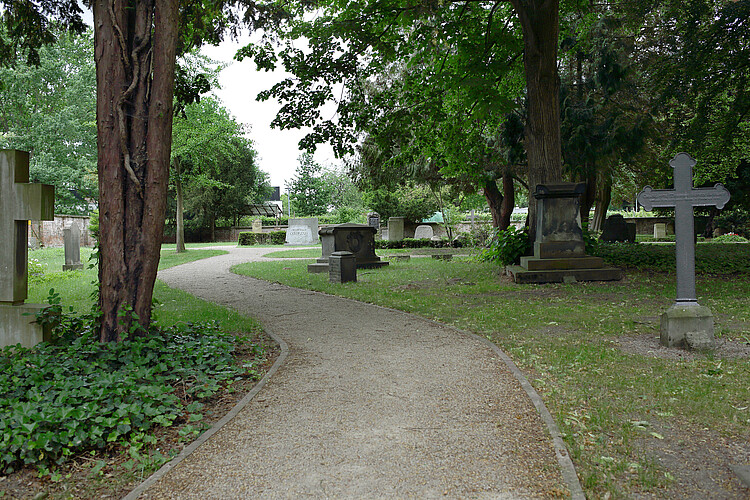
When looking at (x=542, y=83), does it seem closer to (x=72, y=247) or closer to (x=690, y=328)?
(x=690, y=328)

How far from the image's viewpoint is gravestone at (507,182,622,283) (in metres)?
11.6

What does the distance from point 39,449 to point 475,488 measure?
2.57 meters

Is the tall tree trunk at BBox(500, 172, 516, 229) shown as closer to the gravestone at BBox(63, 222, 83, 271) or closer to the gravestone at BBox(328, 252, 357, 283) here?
the gravestone at BBox(328, 252, 357, 283)

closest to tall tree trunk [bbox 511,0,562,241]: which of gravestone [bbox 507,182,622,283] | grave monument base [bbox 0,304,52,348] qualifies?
gravestone [bbox 507,182,622,283]

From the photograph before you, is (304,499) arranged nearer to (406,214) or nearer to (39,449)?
(39,449)

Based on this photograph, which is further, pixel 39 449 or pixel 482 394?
pixel 482 394

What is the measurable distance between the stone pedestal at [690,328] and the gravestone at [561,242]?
597cm

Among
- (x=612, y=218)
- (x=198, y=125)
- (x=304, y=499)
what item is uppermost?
(x=198, y=125)

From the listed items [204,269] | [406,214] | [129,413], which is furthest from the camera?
[406,214]

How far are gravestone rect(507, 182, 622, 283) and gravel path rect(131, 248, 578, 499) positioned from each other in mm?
6190

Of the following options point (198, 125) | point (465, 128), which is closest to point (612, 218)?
point (465, 128)

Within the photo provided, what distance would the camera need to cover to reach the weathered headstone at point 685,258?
5.50 m

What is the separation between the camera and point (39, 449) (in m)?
3.14

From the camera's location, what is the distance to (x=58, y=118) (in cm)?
Result: 3825
